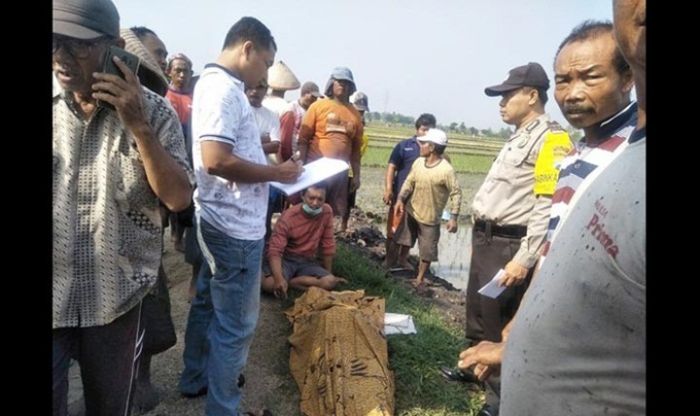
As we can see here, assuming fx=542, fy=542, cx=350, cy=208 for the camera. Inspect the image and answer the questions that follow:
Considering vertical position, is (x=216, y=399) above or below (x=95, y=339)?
below

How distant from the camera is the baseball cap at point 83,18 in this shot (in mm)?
1538

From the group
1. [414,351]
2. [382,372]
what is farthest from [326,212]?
[382,372]

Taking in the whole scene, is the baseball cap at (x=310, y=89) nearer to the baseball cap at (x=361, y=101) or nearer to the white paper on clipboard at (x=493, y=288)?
the baseball cap at (x=361, y=101)

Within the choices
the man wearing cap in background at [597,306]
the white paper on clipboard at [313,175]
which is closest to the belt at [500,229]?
the white paper on clipboard at [313,175]

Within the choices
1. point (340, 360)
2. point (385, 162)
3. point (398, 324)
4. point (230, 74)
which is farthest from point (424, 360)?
point (385, 162)

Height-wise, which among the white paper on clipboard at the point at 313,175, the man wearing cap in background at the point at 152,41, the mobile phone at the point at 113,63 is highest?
the man wearing cap in background at the point at 152,41

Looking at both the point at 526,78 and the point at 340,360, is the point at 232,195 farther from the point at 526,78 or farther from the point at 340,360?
the point at 526,78

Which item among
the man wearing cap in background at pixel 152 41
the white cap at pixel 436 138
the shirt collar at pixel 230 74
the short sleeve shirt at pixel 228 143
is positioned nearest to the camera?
the short sleeve shirt at pixel 228 143

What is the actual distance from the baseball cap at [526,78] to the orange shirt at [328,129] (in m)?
2.58

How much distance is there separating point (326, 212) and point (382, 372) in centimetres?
176
